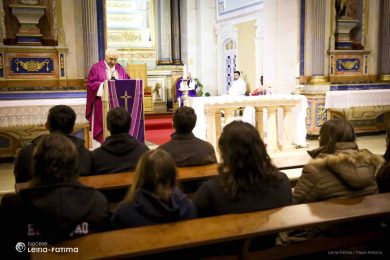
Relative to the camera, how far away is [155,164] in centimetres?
199

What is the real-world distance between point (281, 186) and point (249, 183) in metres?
0.23

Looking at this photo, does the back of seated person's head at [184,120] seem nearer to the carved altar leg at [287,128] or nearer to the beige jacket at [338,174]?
the beige jacket at [338,174]

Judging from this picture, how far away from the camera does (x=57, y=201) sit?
1.95 metres

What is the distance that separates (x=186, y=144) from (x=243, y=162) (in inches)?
56.4

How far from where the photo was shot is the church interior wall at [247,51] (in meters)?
12.6

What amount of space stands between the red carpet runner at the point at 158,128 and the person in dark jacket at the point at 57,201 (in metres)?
6.01

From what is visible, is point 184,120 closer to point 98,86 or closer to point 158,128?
point 98,86

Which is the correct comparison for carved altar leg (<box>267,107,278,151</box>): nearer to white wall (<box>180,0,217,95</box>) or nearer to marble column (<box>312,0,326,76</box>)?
marble column (<box>312,0,326,76</box>)

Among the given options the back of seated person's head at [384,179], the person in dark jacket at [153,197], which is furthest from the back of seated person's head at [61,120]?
the back of seated person's head at [384,179]

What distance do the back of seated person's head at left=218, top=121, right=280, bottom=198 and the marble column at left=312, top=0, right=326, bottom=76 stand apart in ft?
24.6

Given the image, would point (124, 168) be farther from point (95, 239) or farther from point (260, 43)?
point (260, 43)

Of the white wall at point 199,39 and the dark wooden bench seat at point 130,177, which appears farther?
the white wall at point 199,39

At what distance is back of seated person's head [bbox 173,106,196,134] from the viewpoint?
11.4 ft

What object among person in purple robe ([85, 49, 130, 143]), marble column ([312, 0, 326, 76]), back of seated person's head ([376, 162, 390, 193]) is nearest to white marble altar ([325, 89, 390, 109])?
marble column ([312, 0, 326, 76])
